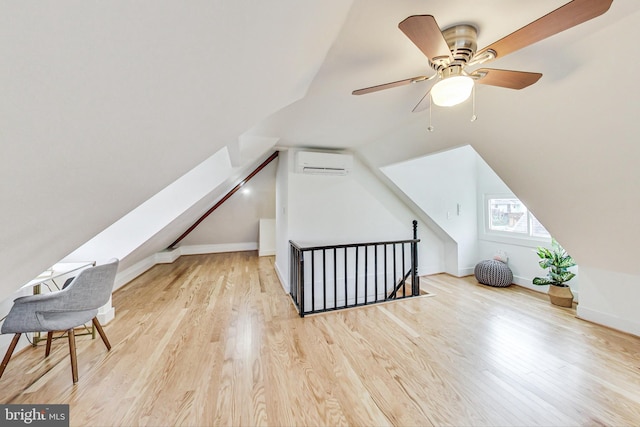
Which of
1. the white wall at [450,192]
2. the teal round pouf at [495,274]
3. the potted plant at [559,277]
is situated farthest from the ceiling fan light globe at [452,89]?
the teal round pouf at [495,274]

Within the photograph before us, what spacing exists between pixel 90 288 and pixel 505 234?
5161mm

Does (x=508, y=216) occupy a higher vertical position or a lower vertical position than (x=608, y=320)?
higher

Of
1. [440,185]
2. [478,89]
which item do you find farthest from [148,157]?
[440,185]

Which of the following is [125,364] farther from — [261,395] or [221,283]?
[221,283]

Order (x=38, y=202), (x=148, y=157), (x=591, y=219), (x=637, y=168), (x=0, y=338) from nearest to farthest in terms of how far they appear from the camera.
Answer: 1. (x=38, y=202)
2. (x=148, y=157)
3. (x=637, y=168)
4. (x=0, y=338)
5. (x=591, y=219)

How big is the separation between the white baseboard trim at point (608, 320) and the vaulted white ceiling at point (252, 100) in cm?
58

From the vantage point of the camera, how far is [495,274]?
12.0ft

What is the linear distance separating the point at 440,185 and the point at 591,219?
2103 millimetres

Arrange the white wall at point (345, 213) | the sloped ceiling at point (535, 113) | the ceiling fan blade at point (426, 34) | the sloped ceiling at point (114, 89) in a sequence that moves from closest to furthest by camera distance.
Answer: the sloped ceiling at point (114, 89)
the ceiling fan blade at point (426, 34)
the sloped ceiling at point (535, 113)
the white wall at point (345, 213)

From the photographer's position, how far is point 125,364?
1.95 m

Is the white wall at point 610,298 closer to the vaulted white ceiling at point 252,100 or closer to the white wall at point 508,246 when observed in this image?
the vaulted white ceiling at point 252,100

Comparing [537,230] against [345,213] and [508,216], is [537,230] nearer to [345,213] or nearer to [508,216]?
[508,216]

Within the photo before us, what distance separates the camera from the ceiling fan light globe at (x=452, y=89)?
1.20m

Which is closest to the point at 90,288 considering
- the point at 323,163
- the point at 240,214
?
the point at 323,163
